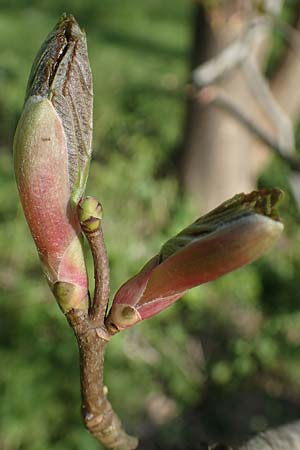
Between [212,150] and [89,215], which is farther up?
[89,215]

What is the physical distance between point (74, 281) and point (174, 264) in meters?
0.12

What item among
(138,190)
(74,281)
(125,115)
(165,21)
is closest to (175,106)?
(125,115)

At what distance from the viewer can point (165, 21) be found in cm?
840

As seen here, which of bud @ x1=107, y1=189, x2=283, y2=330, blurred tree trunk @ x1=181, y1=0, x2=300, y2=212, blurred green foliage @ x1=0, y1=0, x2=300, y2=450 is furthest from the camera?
blurred tree trunk @ x1=181, y1=0, x2=300, y2=212

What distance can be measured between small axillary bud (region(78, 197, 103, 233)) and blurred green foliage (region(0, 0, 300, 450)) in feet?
7.06


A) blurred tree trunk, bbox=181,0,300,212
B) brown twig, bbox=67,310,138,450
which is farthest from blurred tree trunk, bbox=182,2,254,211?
brown twig, bbox=67,310,138,450

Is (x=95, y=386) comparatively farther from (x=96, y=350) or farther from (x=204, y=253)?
(x=204, y=253)

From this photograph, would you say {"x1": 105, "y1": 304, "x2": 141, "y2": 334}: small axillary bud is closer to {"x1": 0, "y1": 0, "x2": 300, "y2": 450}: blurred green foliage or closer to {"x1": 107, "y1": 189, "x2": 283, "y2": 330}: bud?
{"x1": 107, "y1": 189, "x2": 283, "y2": 330}: bud

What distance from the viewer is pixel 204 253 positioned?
0.71 m

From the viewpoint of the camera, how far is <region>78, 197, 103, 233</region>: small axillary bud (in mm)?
729

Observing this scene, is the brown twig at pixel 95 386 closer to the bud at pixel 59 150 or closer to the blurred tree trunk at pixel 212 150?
the bud at pixel 59 150

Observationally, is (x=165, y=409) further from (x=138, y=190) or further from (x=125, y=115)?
(x=125, y=115)

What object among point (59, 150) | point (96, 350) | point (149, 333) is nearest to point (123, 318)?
point (96, 350)

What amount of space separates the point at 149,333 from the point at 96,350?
8.78ft
